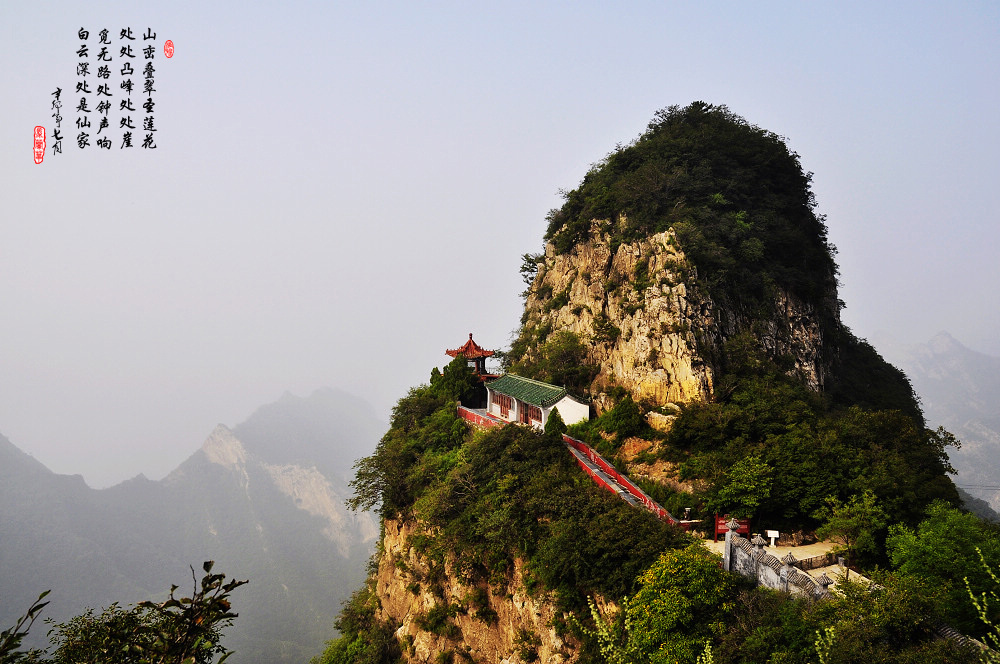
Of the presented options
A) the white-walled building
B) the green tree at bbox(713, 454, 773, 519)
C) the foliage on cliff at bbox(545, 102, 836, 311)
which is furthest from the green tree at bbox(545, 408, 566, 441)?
the foliage on cliff at bbox(545, 102, 836, 311)

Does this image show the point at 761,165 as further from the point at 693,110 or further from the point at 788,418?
the point at 788,418

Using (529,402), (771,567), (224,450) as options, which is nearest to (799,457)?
(771,567)

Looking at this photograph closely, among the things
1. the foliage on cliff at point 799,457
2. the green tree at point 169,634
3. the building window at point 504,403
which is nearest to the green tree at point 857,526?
the foliage on cliff at point 799,457

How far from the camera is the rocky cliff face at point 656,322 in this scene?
27000 millimetres

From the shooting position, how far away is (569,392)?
96.5ft

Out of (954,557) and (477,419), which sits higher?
(477,419)

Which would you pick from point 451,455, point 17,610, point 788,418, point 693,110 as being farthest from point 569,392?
point 17,610

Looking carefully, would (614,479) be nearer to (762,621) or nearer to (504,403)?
(762,621)

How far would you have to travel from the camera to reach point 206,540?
133250mm

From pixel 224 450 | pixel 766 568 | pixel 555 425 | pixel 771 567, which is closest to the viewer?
pixel 771 567

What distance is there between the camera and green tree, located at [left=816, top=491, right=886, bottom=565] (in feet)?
60.9

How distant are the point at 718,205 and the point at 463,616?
82.3 feet

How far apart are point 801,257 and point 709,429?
1742 cm

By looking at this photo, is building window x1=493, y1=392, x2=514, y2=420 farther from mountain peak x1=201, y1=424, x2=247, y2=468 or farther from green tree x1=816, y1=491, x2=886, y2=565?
mountain peak x1=201, y1=424, x2=247, y2=468
